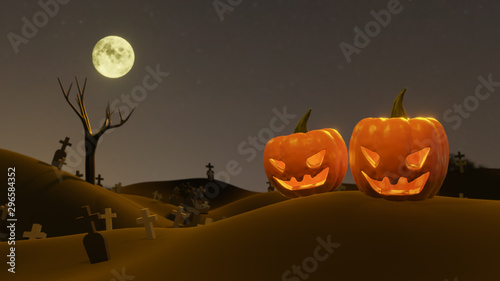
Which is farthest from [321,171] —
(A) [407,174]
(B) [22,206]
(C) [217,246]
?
(B) [22,206]

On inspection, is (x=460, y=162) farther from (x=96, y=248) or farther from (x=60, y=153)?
(x=96, y=248)

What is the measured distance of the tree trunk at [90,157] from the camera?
2292 centimetres

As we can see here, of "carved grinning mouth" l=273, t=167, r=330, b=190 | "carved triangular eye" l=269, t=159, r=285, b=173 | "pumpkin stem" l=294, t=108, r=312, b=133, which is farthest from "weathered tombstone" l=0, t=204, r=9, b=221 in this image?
"pumpkin stem" l=294, t=108, r=312, b=133

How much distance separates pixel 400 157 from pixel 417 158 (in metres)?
0.48

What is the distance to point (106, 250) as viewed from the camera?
762 centimetres

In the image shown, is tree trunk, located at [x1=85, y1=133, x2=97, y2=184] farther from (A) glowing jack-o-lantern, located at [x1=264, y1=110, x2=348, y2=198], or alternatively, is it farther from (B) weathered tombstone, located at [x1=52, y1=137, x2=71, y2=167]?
(A) glowing jack-o-lantern, located at [x1=264, y1=110, x2=348, y2=198]

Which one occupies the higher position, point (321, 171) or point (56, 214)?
point (321, 171)

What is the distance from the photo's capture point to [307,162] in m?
8.16

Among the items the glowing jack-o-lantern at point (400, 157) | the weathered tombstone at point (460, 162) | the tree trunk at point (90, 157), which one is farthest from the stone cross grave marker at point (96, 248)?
the weathered tombstone at point (460, 162)

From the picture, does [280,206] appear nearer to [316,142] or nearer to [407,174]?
[316,142]

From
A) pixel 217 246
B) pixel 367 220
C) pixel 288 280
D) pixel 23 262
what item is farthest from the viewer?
pixel 23 262

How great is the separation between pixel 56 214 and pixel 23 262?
8290 mm

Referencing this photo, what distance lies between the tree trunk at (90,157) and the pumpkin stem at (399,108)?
Result: 19.7 meters

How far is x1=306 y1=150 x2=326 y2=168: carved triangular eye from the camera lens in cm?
810
